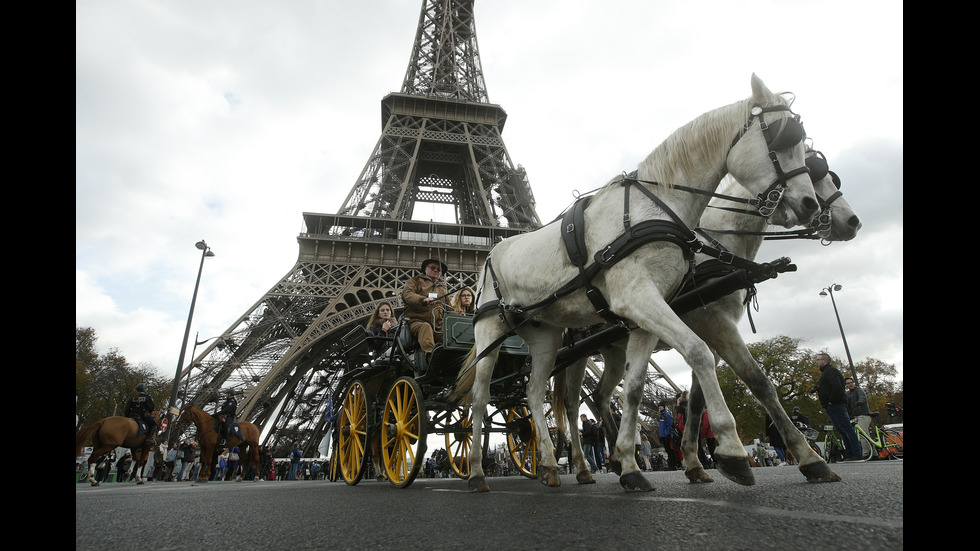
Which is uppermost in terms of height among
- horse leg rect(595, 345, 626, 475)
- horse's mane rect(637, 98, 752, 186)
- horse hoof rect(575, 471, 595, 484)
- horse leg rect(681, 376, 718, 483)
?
horse's mane rect(637, 98, 752, 186)

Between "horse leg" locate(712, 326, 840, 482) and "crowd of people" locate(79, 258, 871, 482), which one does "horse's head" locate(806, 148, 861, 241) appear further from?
"crowd of people" locate(79, 258, 871, 482)

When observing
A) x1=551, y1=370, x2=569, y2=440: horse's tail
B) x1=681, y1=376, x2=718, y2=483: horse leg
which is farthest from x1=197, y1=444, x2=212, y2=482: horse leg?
x1=681, y1=376, x2=718, y2=483: horse leg

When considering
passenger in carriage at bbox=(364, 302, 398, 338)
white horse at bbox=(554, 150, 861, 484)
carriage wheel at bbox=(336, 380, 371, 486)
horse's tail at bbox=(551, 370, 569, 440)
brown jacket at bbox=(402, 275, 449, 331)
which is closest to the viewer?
white horse at bbox=(554, 150, 861, 484)

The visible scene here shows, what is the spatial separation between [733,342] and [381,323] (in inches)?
192

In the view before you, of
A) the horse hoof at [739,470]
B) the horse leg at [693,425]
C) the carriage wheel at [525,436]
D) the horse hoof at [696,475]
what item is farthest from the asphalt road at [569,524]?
the carriage wheel at [525,436]

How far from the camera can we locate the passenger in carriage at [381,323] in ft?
21.9

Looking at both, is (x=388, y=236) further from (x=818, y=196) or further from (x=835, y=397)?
(x=818, y=196)

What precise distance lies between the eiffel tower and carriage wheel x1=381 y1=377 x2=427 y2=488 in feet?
32.6

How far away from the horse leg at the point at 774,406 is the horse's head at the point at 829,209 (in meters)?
0.84

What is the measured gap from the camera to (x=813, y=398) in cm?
3478

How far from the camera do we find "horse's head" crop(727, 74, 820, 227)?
117 inches

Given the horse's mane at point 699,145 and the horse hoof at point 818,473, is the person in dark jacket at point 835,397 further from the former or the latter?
the horse's mane at point 699,145
